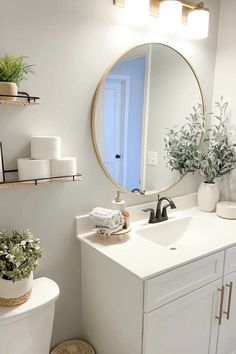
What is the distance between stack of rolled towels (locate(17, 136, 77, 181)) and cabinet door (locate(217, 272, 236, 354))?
1018 millimetres

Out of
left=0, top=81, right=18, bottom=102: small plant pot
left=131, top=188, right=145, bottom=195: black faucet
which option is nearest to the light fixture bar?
left=0, top=81, right=18, bottom=102: small plant pot

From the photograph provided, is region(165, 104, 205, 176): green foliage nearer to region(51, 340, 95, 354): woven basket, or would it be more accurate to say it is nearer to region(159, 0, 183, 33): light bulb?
region(159, 0, 183, 33): light bulb

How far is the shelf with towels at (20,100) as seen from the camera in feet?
3.93

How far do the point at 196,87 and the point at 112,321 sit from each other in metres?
1.53

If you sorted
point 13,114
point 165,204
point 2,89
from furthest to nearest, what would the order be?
1. point 165,204
2. point 13,114
3. point 2,89

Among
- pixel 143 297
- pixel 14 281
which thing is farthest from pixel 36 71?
pixel 143 297

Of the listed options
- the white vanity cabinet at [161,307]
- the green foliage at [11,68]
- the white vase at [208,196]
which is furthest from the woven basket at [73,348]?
the green foliage at [11,68]

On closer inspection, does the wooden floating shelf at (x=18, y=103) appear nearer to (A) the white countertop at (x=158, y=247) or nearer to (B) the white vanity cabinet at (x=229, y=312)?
(A) the white countertop at (x=158, y=247)

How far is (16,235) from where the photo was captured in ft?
4.41

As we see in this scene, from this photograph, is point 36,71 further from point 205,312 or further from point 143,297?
point 205,312

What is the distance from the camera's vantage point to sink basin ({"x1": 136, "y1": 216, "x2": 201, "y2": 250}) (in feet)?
5.68

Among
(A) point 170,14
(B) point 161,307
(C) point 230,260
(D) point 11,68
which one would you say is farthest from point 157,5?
(B) point 161,307

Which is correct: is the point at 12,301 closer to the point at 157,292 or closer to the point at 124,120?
the point at 157,292

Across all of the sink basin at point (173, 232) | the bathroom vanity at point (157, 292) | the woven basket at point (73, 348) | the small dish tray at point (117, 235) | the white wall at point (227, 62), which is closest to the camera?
the bathroom vanity at point (157, 292)
